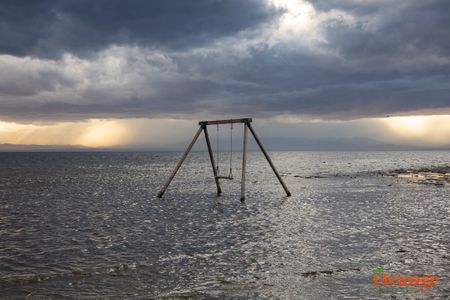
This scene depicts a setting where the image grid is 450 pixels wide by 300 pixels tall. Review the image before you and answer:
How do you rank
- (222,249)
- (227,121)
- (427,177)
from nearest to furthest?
(222,249), (227,121), (427,177)

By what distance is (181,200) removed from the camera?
29.7m

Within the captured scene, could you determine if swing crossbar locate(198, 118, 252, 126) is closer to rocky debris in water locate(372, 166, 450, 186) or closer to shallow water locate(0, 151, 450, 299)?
shallow water locate(0, 151, 450, 299)

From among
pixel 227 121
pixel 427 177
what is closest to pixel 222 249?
pixel 227 121

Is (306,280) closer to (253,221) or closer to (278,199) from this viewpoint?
(253,221)

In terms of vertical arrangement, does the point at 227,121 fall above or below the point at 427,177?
above

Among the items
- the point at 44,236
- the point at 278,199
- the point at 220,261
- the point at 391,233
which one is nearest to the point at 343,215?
the point at 391,233

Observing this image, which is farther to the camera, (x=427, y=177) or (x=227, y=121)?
(x=427, y=177)

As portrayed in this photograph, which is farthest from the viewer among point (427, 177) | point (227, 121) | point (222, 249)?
point (427, 177)

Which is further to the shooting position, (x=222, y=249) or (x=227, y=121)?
(x=227, y=121)

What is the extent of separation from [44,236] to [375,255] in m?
13.7

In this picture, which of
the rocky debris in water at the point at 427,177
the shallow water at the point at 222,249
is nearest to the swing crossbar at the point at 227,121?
the shallow water at the point at 222,249

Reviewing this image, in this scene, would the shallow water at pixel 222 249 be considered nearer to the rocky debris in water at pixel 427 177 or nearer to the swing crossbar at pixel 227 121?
the swing crossbar at pixel 227 121

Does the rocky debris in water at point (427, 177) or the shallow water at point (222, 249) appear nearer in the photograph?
the shallow water at point (222, 249)

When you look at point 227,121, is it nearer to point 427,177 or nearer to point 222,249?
point 222,249
